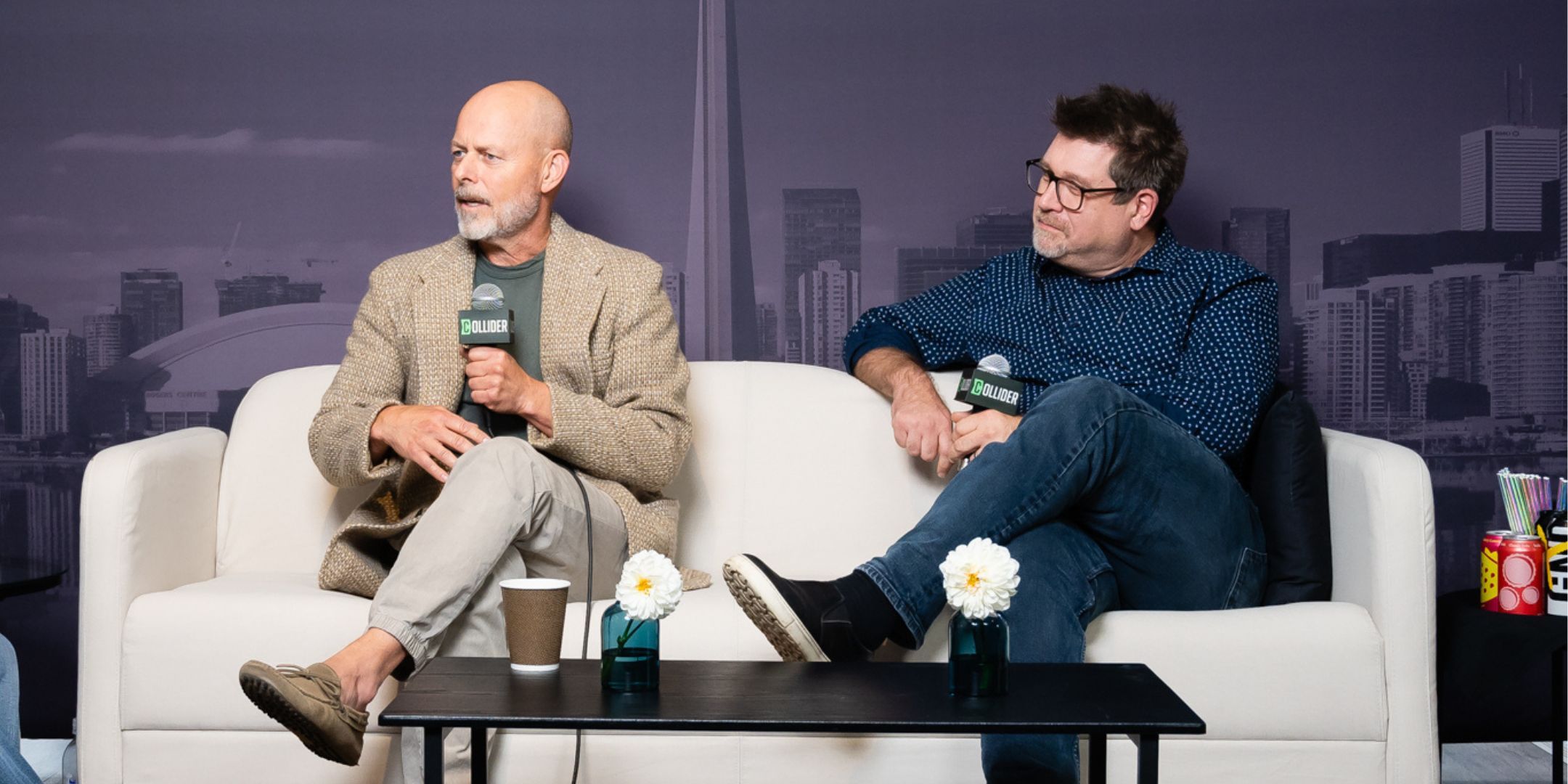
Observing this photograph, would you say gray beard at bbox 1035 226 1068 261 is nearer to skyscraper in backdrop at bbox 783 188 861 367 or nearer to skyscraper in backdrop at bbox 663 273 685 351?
skyscraper in backdrop at bbox 783 188 861 367

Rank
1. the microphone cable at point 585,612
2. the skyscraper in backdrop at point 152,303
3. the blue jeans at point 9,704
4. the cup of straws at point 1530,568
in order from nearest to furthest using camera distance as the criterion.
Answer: the blue jeans at point 9,704 < the microphone cable at point 585,612 < the cup of straws at point 1530,568 < the skyscraper in backdrop at point 152,303

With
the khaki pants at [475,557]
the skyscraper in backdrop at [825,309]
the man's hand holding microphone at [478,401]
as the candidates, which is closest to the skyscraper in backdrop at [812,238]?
the skyscraper in backdrop at [825,309]

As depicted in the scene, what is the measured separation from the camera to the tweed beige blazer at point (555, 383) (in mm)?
2215

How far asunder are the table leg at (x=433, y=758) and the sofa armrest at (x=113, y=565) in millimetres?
919

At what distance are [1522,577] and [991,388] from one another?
0.97m

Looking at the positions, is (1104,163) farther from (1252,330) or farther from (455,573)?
(455,573)

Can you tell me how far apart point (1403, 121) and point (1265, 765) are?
176 centimetres

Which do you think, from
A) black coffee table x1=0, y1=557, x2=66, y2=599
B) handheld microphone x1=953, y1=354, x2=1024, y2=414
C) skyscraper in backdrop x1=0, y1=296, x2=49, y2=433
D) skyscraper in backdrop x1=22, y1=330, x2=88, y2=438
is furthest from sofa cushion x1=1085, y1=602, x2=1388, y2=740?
skyscraper in backdrop x1=0, y1=296, x2=49, y2=433

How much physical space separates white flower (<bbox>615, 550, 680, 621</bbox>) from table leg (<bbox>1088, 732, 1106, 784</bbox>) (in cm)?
53

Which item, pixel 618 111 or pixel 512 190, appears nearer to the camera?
pixel 512 190

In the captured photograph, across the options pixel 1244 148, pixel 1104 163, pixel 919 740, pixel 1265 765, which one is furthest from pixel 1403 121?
pixel 919 740

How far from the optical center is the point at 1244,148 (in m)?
3.08

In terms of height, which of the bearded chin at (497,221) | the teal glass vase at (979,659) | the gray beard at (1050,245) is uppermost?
the bearded chin at (497,221)

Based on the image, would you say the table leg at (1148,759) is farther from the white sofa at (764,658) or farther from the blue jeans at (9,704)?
the blue jeans at (9,704)
